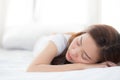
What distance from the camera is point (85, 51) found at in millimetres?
1014

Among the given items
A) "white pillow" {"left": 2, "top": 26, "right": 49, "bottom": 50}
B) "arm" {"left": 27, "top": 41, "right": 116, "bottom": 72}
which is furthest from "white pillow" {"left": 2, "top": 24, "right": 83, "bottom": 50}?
"arm" {"left": 27, "top": 41, "right": 116, "bottom": 72}

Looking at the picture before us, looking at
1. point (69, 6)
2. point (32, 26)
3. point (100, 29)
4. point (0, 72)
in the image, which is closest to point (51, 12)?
point (69, 6)

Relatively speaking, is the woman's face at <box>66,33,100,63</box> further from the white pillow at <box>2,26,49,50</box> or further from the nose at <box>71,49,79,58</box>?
the white pillow at <box>2,26,49,50</box>

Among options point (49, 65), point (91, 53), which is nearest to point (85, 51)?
point (91, 53)

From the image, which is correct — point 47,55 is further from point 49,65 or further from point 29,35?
point 29,35

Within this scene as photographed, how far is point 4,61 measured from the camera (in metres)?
1.29

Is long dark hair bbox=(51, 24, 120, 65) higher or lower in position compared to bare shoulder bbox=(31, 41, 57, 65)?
higher

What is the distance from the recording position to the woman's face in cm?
101

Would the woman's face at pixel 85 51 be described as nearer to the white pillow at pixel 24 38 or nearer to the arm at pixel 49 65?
the arm at pixel 49 65

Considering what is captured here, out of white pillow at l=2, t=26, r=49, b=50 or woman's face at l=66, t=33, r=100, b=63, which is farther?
white pillow at l=2, t=26, r=49, b=50

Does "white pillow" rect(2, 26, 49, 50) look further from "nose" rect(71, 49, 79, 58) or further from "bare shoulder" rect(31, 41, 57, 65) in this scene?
"nose" rect(71, 49, 79, 58)

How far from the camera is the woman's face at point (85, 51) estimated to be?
101 centimetres

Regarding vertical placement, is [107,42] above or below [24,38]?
above

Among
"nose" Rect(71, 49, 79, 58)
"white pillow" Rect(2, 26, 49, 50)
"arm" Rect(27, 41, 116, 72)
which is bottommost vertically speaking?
"white pillow" Rect(2, 26, 49, 50)
